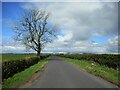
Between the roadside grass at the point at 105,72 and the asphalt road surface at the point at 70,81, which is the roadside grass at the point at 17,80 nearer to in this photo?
the asphalt road surface at the point at 70,81

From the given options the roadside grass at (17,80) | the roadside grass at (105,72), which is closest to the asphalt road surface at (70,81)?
the roadside grass at (105,72)

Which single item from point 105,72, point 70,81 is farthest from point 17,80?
point 105,72

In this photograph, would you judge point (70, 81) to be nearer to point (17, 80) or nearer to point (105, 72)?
point (17, 80)

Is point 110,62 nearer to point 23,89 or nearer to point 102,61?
point 102,61

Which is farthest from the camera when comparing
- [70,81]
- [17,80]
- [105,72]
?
[105,72]

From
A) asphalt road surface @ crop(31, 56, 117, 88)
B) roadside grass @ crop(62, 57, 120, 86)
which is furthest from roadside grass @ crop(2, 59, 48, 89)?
roadside grass @ crop(62, 57, 120, 86)

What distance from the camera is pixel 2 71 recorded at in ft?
56.4

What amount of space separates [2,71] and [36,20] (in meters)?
50.1

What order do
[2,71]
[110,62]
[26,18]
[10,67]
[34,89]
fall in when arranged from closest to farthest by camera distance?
[34,89] < [2,71] < [10,67] < [110,62] < [26,18]

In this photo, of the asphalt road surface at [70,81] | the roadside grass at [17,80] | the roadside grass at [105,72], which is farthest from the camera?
the roadside grass at [105,72]

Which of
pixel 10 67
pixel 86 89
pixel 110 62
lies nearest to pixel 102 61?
pixel 110 62

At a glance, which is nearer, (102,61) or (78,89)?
(78,89)

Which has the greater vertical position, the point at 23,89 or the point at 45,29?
the point at 45,29

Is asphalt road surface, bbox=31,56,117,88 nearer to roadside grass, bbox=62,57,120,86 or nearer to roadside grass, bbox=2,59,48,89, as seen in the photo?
roadside grass, bbox=62,57,120,86
